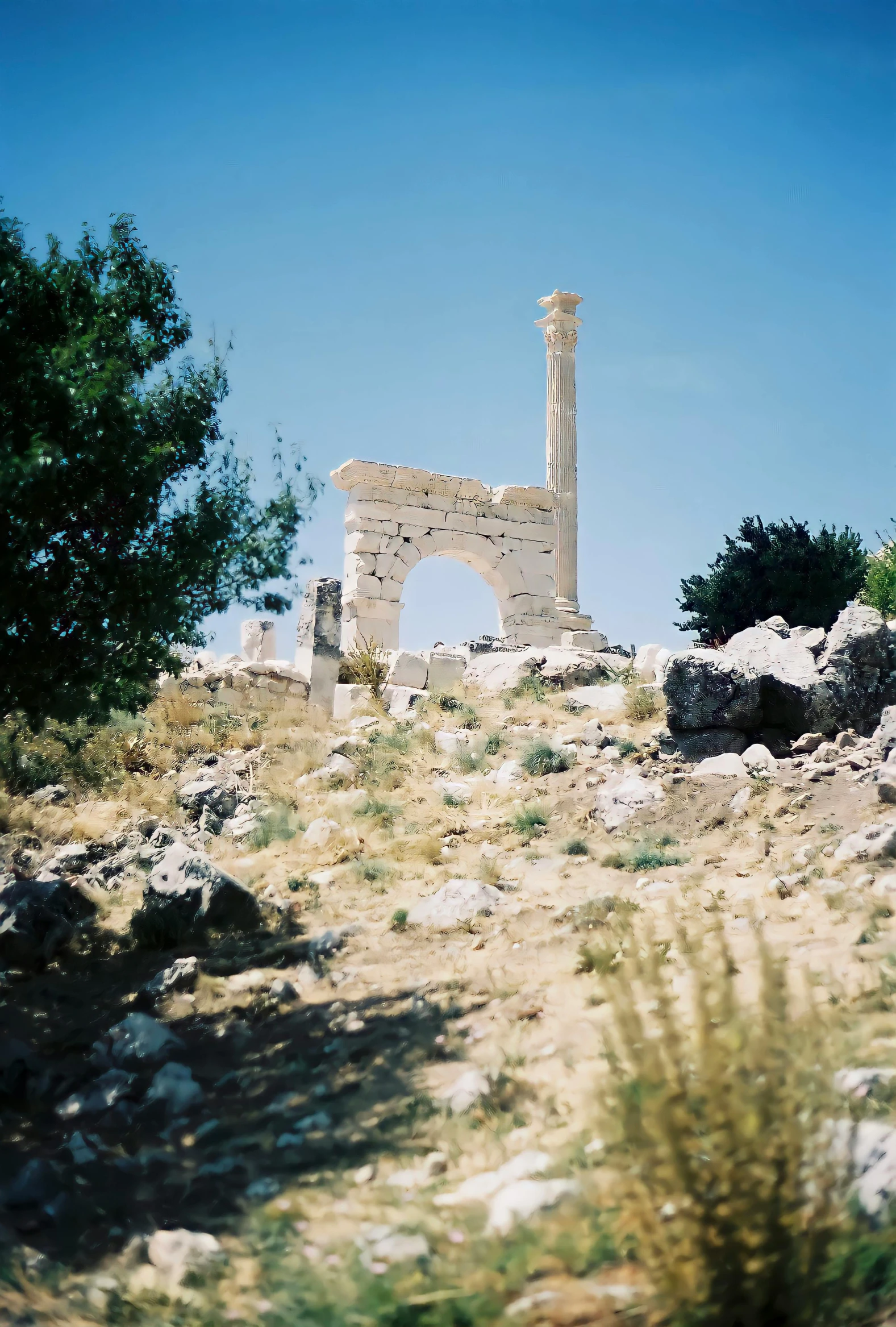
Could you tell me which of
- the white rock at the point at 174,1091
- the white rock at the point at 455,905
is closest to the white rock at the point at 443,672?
Answer: the white rock at the point at 455,905

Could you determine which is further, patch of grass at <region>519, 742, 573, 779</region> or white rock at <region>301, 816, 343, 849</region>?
patch of grass at <region>519, 742, 573, 779</region>

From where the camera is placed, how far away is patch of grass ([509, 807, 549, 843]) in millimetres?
8062

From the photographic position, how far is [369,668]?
1416 centimetres

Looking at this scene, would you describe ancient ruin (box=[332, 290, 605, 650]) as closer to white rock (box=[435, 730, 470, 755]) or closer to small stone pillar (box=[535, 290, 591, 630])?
small stone pillar (box=[535, 290, 591, 630])

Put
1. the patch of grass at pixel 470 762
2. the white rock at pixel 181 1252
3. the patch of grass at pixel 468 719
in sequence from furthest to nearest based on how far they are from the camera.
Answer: the patch of grass at pixel 468 719, the patch of grass at pixel 470 762, the white rock at pixel 181 1252

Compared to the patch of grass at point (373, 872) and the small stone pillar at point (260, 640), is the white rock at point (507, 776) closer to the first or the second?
the patch of grass at point (373, 872)

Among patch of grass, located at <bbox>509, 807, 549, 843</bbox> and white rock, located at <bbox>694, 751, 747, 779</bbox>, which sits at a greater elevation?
white rock, located at <bbox>694, 751, 747, 779</bbox>

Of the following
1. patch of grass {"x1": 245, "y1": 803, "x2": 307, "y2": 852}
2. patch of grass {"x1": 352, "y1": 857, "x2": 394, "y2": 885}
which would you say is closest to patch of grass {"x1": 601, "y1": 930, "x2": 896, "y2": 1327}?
patch of grass {"x1": 352, "y1": 857, "x2": 394, "y2": 885}

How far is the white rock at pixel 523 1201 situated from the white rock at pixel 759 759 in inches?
220

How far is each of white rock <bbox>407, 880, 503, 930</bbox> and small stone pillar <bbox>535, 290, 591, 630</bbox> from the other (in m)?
15.0

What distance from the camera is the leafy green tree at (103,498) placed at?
5699 millimetres

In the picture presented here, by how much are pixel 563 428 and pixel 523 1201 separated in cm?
2121

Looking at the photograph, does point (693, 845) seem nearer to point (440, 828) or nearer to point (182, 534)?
point (440, 828)

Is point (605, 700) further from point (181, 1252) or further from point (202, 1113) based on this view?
point (181, 1252)
